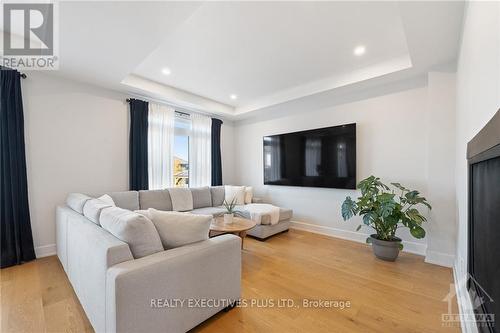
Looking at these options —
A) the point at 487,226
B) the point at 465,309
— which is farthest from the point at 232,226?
the point at 487,226

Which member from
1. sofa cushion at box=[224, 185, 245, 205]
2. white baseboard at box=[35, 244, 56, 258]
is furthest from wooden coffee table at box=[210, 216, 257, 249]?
white baseboard at box=[35, 244, 56, 258]

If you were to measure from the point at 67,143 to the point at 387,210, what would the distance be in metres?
4.60

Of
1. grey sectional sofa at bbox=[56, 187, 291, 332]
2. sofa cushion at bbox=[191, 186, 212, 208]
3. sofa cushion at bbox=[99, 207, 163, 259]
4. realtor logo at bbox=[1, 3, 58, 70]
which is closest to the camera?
grey sectional sofa at bbox=[56, 187, 291, 332]

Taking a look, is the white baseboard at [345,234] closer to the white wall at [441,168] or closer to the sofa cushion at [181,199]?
the white wall at [441,168]

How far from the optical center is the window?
465 centimetres

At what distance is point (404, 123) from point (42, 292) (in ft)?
16.1

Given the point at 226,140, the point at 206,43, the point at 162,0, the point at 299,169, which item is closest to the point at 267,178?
the point at 299,169

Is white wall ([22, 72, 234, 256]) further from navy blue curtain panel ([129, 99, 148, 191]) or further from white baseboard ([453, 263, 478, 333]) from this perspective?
white baseboard ([453, 263, 478, 333])

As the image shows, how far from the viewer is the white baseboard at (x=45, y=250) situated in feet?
Result: 9.62

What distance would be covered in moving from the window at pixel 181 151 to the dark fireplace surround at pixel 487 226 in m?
4.43

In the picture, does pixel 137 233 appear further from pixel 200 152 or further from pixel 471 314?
pixel 200 152

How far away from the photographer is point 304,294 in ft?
6.84

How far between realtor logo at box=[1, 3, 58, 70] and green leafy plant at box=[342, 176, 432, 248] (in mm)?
4036

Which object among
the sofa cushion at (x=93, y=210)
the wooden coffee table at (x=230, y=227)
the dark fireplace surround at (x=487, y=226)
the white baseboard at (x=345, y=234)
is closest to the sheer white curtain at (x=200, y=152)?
the wooden coffee table at (x=230, y=227)
